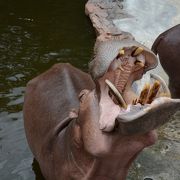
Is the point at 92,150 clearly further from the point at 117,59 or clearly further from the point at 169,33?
the point at 169,33

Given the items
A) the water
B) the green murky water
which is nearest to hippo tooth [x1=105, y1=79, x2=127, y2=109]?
the water

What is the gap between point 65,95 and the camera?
140 inches

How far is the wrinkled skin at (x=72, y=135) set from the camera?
2424 millimetres

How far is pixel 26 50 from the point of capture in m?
6.22

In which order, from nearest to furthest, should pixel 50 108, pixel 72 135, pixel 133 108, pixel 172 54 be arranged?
1. pixel 133 108
2. pixel 72 135
3. pixel 50 108
4. pixel 172 54

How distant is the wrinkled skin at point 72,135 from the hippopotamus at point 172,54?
1.23 m

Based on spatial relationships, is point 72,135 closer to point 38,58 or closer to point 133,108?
point 133,108

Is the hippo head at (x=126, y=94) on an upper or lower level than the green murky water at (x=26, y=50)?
upper

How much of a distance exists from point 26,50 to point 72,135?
358 cm

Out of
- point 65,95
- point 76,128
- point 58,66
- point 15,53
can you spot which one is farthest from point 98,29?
point 76,128

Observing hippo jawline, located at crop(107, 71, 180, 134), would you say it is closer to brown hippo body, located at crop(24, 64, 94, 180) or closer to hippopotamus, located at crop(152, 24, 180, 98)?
brown hippo body, located at crop(24, 64, 94, 180)

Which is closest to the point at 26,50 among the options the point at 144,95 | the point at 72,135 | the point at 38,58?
the point at 38,58

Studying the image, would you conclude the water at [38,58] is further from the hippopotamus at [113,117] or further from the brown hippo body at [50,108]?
the hippopotamus at [113,117]

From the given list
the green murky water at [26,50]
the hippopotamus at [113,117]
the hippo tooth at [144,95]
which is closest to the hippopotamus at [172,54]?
the green murky water at [26,50]
